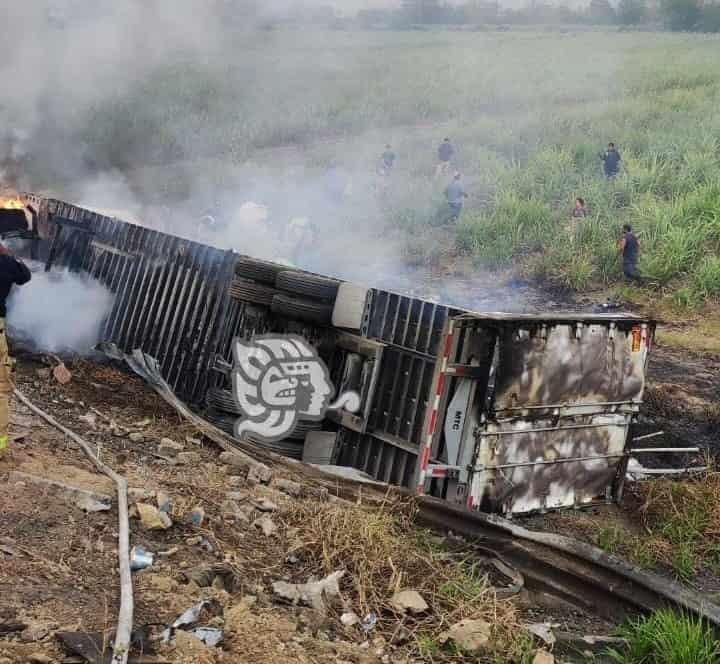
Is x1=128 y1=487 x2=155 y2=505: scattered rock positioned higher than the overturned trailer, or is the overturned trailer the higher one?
the overturned trailer

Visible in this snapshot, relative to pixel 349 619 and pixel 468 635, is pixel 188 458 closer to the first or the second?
pixel 349 619

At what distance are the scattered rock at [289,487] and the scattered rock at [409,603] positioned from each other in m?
1.64

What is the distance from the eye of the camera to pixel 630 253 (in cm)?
1527

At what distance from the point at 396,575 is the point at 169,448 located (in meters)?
2.60

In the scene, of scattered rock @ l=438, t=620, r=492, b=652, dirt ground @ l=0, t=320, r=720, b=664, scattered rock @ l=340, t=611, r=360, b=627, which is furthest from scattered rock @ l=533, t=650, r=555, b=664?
scattered rock @ l=340, t=611, r=360, b=627

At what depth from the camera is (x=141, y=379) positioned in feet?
29.9

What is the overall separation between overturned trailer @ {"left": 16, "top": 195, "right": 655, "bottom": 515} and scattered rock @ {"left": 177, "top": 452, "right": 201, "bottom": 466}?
0.82 m

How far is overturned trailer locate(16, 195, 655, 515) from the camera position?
6.47 metres

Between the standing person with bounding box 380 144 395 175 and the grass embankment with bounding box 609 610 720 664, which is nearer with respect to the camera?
the grass embankment with bounding box 609 610 720 664

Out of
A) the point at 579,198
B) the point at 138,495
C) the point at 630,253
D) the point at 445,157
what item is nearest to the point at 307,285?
the point at 138,495

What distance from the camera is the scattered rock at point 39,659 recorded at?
3488 mm

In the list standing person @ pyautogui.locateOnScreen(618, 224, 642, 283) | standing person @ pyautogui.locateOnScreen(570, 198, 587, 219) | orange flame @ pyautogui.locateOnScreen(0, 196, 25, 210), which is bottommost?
orange flame @ pyautogui.locateOnScreen(0, 196, 25, 210)

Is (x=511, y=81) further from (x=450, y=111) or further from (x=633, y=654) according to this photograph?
(x=633, y=654)

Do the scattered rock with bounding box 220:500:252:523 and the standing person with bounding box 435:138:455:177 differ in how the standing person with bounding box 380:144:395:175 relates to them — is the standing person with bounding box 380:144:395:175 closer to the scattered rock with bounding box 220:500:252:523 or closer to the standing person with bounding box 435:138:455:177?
the standing person with bounding box 435:138:455:177
